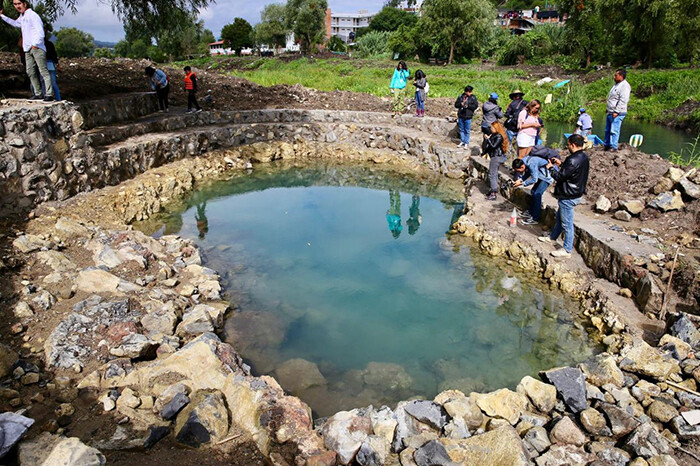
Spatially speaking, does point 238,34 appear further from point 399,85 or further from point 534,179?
point 534,179

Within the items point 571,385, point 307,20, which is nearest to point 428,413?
point 571,385

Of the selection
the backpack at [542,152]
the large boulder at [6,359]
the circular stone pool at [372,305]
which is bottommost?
the circular stone pool at [372,305]

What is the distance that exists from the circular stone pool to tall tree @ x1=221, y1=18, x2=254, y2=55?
63.5 m

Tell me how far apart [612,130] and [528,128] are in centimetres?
246

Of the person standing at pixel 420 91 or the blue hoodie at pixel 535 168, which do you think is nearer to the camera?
the blue hoodie at pixel 535 168

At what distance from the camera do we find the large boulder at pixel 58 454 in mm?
3080

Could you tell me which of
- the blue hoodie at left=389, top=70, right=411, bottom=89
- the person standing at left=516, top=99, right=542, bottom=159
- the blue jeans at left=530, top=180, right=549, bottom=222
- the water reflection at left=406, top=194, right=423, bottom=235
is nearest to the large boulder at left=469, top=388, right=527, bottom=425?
the blue jeans at left=530, top=180, right=549, bottom=222

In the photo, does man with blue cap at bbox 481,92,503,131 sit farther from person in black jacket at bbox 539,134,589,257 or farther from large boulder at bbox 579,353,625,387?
large boulder at bbox 579,353,625,387

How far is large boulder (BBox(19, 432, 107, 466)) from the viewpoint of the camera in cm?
308

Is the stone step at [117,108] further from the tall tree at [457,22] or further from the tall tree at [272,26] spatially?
the tall tree at [272,26]

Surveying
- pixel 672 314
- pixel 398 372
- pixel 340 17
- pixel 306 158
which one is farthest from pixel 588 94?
pixel 340 17

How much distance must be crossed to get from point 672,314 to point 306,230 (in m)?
6.49

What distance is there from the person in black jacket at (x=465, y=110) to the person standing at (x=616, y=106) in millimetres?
3248

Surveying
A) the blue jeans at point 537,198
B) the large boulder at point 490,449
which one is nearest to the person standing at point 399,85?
the blue jeans at point 537,198
